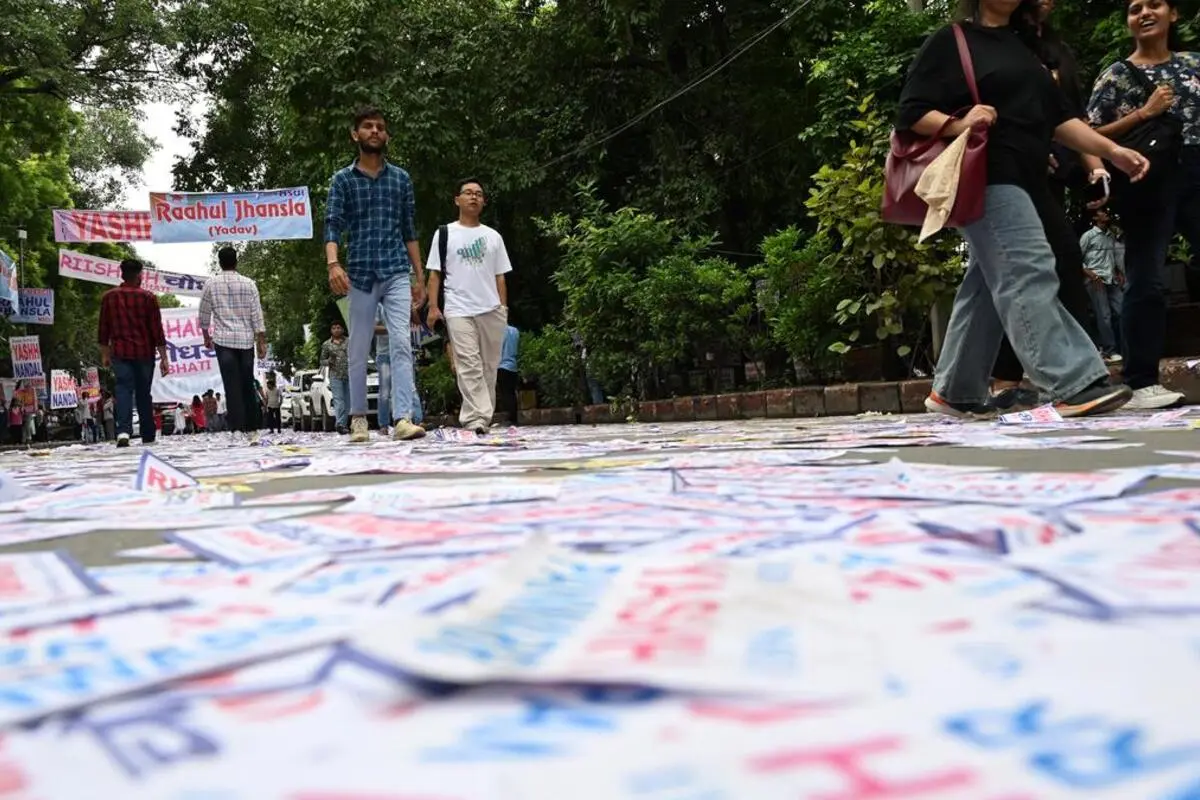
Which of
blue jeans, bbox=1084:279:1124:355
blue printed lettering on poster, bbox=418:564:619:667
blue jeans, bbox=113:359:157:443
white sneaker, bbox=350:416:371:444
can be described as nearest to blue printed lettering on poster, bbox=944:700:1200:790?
blue printed lettering on poster, bbox=418:564:619:667

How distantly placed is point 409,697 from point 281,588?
0.51m

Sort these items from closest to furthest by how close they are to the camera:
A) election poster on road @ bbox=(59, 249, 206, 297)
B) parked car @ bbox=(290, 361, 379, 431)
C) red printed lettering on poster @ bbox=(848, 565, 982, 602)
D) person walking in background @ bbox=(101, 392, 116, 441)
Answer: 1. red printed lettering on poster @ bbox=(848, 565, 982, 602)
2. election poster on road @ bbox=(59, 249, 206, 297)
3. parked car @ bbox=(290, 361, 379, 431)
4. person walking in background @ bbox=(101, 392, 116, 441)

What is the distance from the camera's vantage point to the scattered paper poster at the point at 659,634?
771 millimetres

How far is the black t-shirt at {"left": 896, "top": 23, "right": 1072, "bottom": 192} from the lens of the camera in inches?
151

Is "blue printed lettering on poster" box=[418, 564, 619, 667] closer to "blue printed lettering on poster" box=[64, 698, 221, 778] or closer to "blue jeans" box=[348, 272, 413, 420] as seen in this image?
"blue printed lettering on poster" box=[64, 698, 221, 778]

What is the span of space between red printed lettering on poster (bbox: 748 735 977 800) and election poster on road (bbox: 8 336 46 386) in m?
29.0

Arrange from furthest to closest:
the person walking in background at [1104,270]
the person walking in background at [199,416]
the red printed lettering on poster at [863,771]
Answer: the person walking in background at [199,416]
the person walking in background at [1104,270]
the red printed lettering on poster at [863,771]

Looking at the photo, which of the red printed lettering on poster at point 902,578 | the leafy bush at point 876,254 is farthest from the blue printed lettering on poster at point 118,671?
the leafy bush at point 876,254

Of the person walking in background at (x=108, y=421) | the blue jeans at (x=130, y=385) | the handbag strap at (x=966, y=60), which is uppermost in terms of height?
the handbag strap at (x=966, y=60)

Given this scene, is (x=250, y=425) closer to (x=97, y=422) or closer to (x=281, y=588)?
(x=281, y=588)

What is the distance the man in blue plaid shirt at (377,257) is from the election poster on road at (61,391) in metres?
29.3

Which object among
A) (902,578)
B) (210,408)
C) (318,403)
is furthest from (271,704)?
(210,408)

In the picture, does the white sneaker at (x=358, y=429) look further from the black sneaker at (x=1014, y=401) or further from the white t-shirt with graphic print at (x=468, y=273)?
the black sneaker at (x=1014, y=401)

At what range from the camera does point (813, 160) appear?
42.0ft
